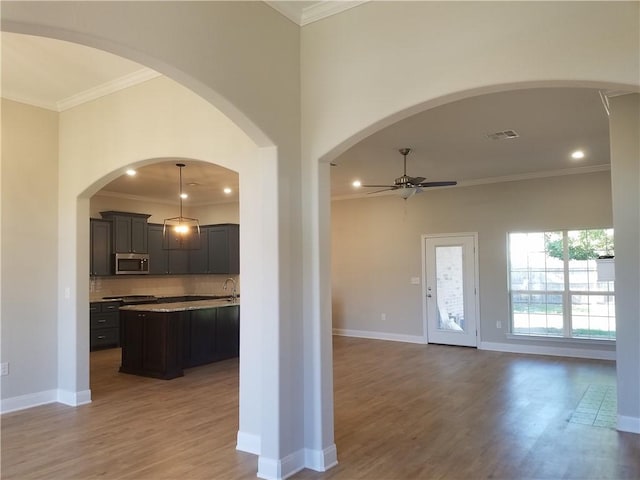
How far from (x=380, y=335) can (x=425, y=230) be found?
227 cm

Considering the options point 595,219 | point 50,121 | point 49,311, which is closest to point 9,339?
point 49,311

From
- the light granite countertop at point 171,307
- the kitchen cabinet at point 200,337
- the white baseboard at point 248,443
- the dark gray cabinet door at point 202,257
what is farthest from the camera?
the dark gray cabinet door at point 202,257

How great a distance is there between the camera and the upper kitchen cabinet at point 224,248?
10.2 m

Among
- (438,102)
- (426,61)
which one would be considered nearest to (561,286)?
(438,102)

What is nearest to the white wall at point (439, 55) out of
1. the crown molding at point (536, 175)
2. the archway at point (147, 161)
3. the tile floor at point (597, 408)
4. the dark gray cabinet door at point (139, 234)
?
the archway at point (147, 161)

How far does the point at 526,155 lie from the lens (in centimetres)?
669

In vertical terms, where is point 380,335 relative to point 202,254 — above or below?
below

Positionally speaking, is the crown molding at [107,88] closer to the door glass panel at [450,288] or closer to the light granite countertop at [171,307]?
the light granite countertop at [171,307]

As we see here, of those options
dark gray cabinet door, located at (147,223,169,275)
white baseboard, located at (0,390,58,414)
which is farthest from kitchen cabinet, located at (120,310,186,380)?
dark gray cabinet door, located at (147,223,169,275)

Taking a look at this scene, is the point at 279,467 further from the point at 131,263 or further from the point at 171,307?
the point at 131,263

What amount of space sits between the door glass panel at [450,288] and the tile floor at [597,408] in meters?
3.02

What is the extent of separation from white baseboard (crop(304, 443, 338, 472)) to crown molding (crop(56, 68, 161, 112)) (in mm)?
3458

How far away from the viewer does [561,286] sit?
7.79m

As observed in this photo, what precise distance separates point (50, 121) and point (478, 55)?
459 centimetres
